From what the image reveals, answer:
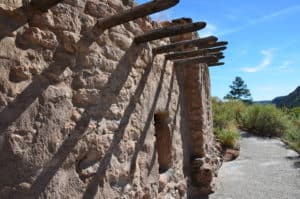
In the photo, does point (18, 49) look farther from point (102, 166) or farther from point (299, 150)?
point (299, 150)

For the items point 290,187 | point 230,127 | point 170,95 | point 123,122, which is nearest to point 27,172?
point 123,122

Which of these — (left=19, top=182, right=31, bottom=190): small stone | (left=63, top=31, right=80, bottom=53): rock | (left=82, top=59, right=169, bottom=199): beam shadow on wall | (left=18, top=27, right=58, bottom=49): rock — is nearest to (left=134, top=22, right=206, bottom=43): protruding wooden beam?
(left=82, top=59, right=169, bottom=199): beam shadow on wall

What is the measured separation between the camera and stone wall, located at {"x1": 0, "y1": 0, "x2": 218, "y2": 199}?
2045 mm

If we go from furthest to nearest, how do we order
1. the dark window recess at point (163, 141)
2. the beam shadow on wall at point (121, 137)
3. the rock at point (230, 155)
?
the rock at point (230, 155), the dark window recess at point (163, 141), the beam shadow on wall at point (121, 137)

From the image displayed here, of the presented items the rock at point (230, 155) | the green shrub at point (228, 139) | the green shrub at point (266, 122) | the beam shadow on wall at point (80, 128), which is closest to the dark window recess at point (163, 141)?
the beam shadow on wall at point (80, 128)

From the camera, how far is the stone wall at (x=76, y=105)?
204cm

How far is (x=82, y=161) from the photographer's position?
8.49 ft

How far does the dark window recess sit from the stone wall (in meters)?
0.29

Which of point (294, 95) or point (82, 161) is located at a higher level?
point (294, 95)

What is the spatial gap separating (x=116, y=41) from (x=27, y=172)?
1558 millimetres

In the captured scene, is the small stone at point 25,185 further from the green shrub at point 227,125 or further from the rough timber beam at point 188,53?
the green shrub at point 227,125

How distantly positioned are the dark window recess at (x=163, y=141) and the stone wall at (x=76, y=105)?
0.96 ft

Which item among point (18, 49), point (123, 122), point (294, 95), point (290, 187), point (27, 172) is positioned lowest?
point (290, 187)

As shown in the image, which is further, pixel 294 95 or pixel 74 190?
pixel 294 95
